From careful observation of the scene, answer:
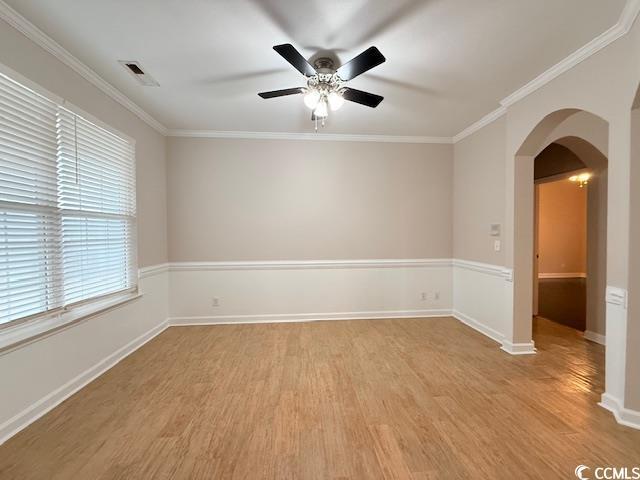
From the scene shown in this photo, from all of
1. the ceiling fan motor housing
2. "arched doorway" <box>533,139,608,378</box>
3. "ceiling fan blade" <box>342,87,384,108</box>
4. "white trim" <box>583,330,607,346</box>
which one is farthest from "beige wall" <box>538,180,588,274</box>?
the ceiling fan motor housing

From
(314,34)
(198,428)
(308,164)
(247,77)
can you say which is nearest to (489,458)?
(198,428)

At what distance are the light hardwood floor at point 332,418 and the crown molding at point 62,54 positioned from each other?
2.73 metres

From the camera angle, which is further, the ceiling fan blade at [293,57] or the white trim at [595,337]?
the white trim at [595,337]

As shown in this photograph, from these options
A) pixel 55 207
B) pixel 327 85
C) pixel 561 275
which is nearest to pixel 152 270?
pixel 55 207

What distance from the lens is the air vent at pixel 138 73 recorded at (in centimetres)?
250

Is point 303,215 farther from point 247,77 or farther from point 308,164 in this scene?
point 247,77

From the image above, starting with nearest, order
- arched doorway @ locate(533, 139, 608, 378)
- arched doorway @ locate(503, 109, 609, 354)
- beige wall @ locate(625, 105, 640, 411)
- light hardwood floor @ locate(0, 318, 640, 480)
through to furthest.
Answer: light hardwood floor @ locate(0, 318, 640, 480) → beige wall @ locate(625, 105, 640, 411) → arched doorway @ locate(503, 109, 609, 354) → arched doorway @ locate(533, 139, 608, 378)

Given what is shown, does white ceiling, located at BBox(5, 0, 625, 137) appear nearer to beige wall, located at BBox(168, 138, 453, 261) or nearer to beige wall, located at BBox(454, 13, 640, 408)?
beige wall, located at BBox(454, 13, 640, 408)

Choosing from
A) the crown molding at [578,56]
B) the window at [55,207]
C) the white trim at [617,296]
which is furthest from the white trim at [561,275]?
the window at [55,207]

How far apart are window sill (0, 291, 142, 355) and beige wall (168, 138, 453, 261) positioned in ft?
5.02

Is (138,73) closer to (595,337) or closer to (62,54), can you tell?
(62,54)

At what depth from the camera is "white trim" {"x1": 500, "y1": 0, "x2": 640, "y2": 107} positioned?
1.89m

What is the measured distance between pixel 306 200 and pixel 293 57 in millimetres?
2491

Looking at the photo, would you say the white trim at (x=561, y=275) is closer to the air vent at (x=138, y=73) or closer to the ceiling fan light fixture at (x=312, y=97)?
the ceiling fan light fixture at (x=312, y=97)
